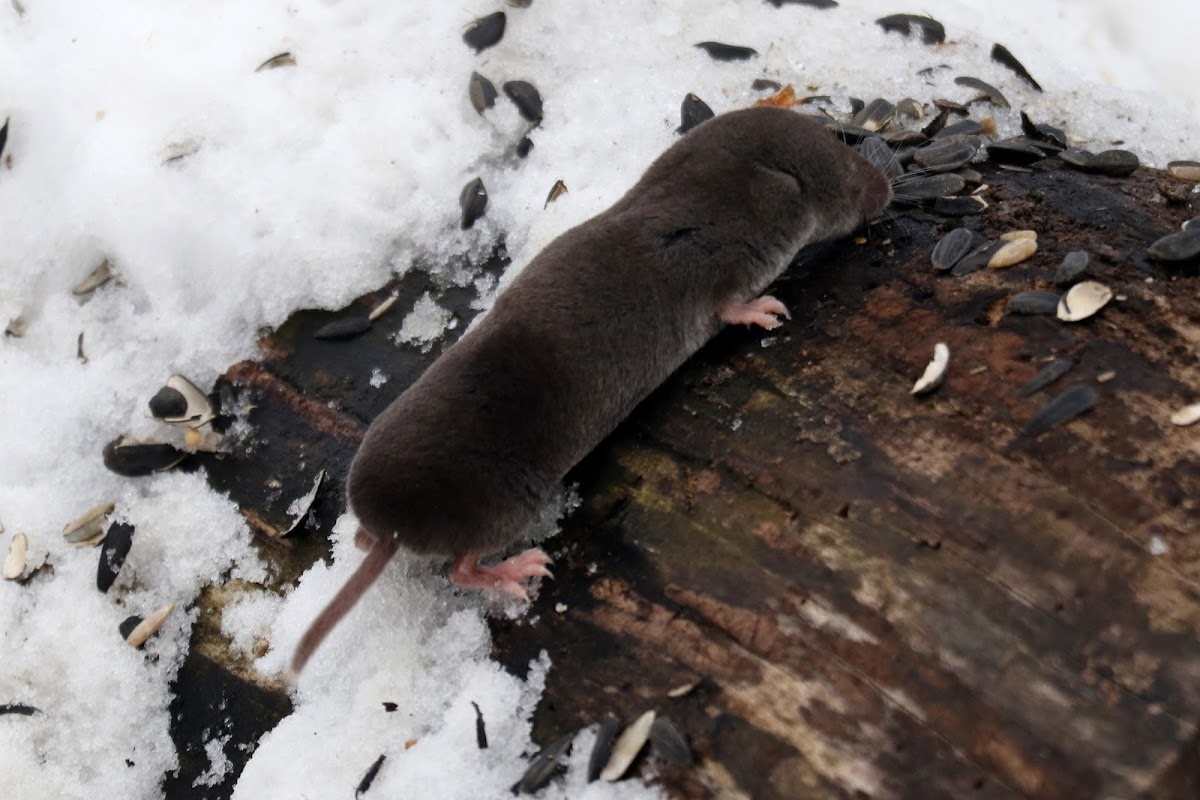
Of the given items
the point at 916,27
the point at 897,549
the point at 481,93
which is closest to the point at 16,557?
the point at 481,93

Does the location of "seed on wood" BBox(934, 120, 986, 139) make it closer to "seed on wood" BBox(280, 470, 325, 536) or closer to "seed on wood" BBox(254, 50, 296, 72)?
"seed on wood" BBox(280, 470, 325, 536)

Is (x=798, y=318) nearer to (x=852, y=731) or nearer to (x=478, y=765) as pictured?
(x=852, y=731)

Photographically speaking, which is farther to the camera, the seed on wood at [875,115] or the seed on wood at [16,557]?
the seed on wood at [875,115]

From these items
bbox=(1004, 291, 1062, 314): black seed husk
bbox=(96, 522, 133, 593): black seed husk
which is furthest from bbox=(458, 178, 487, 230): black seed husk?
bbox=(1004, 291, 1062, 314): black seed husk

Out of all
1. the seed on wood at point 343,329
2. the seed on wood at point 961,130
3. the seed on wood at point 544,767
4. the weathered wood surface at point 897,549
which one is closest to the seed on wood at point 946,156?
the seed on wood at point 961,130

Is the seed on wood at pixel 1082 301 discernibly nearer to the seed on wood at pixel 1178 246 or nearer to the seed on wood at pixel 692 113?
the seed on wood at pixel 1178 246

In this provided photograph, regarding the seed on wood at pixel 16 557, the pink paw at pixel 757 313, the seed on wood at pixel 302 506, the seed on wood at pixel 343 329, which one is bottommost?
the seed on wood at pixel 16 557

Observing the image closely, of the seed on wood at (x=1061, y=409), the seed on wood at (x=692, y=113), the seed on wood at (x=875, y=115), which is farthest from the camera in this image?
the seed on wood at (x=692, y=113)
